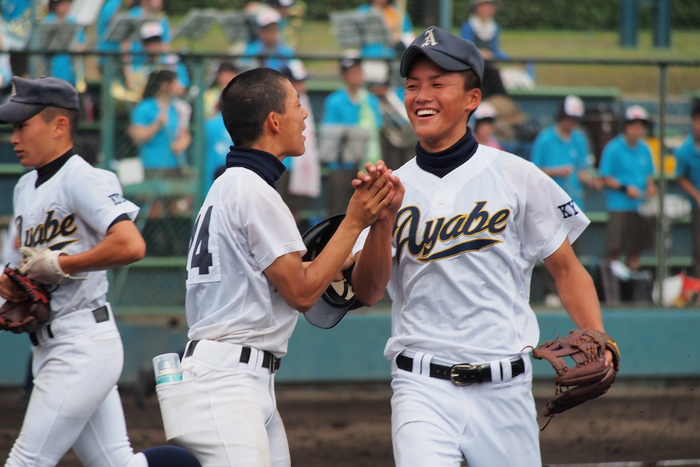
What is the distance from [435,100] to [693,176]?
16.9ft

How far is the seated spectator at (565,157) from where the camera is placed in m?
7.45

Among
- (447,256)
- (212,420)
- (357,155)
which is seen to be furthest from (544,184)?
(357,155)

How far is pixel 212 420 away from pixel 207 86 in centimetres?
530

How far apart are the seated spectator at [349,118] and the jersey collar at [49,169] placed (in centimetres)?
361

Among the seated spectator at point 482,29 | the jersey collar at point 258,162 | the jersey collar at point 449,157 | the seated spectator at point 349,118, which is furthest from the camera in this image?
the seated spectator at point 482,29

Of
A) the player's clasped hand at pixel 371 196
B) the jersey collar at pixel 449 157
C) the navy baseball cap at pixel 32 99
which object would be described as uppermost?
the navy baseball cap at pixel 32 99

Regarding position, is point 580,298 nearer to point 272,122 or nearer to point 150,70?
point 272,122

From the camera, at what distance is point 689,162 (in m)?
7.51

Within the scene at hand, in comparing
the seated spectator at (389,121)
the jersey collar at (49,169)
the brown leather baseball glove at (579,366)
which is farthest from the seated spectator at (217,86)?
the brown leather baseball glove at (579,366)

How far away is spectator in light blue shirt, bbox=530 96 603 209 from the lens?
24.5 ft

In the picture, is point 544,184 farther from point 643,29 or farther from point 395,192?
point 643,29

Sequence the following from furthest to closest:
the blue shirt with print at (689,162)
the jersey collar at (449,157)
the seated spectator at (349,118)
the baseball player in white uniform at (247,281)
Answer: the blue shirt with print at (689,162)
the seated spectator at (349,118)
the jersey collar at (449,157)
the baseball player in white uniform at (247,281)

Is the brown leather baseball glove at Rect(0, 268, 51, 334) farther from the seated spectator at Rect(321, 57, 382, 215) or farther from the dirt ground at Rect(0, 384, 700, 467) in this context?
the seated spectator at Rect(321, 57, 382, 215)

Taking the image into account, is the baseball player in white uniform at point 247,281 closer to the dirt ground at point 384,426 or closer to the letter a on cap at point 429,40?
the letter a on cap at point 429,40
